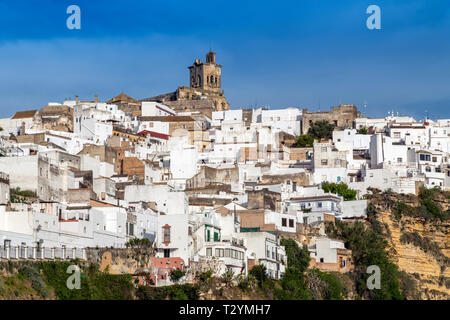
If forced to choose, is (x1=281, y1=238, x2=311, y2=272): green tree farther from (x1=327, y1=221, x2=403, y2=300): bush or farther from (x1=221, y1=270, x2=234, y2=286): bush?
(x1=221, y1=270, x2=234, y2=286): bush

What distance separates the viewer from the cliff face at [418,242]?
7094 centimetres

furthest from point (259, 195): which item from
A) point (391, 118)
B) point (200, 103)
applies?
point (200, 103)

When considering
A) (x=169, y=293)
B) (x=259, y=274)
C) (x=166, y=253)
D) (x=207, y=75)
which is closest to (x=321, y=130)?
(x=207, y=75)

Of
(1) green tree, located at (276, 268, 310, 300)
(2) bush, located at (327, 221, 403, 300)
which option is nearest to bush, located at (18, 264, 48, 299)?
(1) green tree, located at (276, 268, 310, 300)

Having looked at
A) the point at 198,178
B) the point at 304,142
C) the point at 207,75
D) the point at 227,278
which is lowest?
the point at 227,278

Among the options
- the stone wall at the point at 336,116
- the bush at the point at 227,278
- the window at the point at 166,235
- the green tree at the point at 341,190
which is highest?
the stone wall at the point at 336,116

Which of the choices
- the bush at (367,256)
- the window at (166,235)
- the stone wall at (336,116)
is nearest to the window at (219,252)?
the window at (166,235)

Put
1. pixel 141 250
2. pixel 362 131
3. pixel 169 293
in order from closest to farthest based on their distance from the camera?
pixel 169 293, pixel 141 250, pixel 362 131

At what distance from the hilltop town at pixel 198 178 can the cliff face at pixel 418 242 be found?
129 centimetres

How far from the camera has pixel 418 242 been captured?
242 feet

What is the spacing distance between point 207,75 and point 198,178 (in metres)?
46.5

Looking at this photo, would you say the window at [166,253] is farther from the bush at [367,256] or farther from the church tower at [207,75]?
the church tower at [207,75]

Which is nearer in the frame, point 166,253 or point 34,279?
point 34,279

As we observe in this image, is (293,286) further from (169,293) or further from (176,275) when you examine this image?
(169,293)
